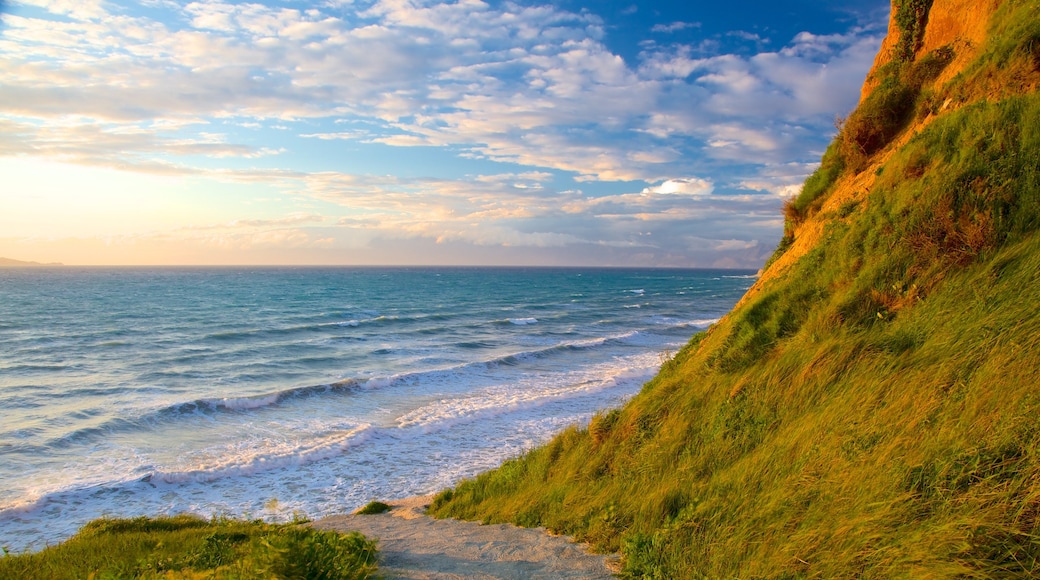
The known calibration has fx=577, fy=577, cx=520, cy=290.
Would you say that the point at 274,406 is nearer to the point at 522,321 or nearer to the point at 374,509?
the point at 374,509

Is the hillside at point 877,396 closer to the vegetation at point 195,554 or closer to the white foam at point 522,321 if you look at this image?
the vegetation at point 195,554

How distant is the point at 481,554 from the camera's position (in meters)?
6.37

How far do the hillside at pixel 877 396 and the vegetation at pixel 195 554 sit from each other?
2.70 m

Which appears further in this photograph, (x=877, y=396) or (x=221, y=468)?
(x=221, y=468)

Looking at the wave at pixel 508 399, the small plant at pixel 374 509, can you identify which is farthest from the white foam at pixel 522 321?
the small plant at pixel 374 509

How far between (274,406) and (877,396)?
23347 millimetres

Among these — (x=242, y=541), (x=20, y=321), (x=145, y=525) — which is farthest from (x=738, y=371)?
(x=20, y=321)

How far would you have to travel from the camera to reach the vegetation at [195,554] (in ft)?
14.5

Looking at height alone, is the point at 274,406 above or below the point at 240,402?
below

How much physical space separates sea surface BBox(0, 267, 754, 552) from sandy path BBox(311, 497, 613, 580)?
6224mm

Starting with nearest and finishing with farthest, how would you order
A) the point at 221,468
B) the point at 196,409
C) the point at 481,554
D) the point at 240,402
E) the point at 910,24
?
1. the point at 481,554
2. the point at 910,24
3. the point at 221,468
4. the point at 196,409
5. the point at 240,402

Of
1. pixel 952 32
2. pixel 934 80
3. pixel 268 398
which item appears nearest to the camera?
pixel 934 80

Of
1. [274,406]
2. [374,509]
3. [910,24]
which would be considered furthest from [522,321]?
[910,24]

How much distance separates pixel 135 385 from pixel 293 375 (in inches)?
277
